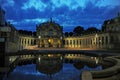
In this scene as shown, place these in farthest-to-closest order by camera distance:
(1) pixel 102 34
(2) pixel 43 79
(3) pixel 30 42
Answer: (3) pixel 30 42 < (1) pixel 102 34 < (2) pixel 43 79

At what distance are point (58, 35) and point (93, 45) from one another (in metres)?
28.6

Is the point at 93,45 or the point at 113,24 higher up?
the point at 113,24

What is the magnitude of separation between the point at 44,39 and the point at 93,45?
30.8 m

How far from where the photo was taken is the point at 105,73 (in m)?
15.8

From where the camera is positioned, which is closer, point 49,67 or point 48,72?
point 48,72

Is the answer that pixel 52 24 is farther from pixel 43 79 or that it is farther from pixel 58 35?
pixel 43 79

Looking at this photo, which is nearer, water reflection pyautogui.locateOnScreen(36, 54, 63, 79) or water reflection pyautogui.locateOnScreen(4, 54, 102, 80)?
water reflection pyautogui.locateOnScreen(4, 54, 102, 80)

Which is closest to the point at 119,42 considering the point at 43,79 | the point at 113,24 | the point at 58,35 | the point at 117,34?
the point at 117,34

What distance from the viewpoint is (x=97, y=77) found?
15.1 m

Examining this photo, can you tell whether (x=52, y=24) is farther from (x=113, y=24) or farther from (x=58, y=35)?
(x=113, y=24)

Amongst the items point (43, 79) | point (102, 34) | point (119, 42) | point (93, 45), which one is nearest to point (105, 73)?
point (43, 79)

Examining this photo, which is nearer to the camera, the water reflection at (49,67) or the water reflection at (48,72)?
the water reflection at (48,72)

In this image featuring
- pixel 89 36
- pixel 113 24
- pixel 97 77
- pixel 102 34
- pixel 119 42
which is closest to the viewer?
pixel 97 77

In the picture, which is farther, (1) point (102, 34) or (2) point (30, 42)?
(2) point (30, 42)
